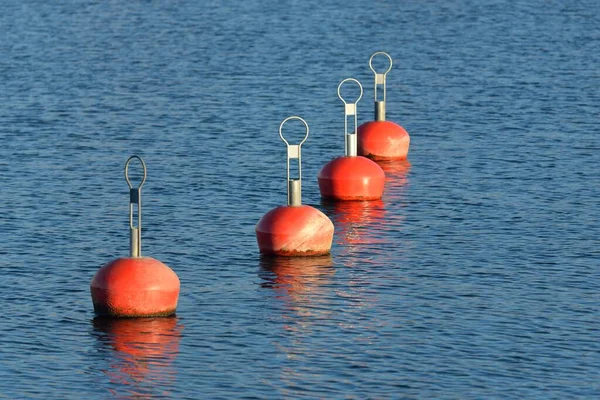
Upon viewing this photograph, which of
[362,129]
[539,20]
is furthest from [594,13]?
[362,129]

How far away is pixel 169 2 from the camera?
11500cm

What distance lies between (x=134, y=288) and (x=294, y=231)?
19.3ft

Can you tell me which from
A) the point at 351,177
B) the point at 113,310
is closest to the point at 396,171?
the point at 351,177

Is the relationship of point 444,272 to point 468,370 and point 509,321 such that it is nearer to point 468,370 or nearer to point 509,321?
point 509,321

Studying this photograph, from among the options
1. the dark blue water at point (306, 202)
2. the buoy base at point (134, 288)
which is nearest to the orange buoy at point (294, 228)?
the dark blue water at point (306, 202)

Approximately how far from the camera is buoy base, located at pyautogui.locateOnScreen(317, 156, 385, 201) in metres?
39.4

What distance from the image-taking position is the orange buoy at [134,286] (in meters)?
27.9

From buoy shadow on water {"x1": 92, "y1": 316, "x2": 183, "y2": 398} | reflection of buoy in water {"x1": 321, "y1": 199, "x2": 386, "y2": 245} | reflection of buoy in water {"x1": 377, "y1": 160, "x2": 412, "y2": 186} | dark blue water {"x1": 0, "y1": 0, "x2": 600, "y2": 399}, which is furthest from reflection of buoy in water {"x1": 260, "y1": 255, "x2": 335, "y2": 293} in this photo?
reflection of buoy in water {"x1": 377, "y1": 160, "x2": 412, "y2": 186}

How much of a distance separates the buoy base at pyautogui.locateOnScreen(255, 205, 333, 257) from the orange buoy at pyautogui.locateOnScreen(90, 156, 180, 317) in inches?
200

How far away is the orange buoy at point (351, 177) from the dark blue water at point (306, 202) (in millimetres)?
395

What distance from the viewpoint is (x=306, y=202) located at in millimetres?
40531

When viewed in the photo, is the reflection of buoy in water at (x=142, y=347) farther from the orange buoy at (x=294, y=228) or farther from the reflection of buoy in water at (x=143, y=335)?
the orange buoy at (x=294, y=228)

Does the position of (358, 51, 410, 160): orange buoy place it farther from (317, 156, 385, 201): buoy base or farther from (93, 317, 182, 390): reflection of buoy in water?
(93, 317, 182, 390): reflection of buoy in water

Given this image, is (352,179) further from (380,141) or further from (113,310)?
(113,310)
